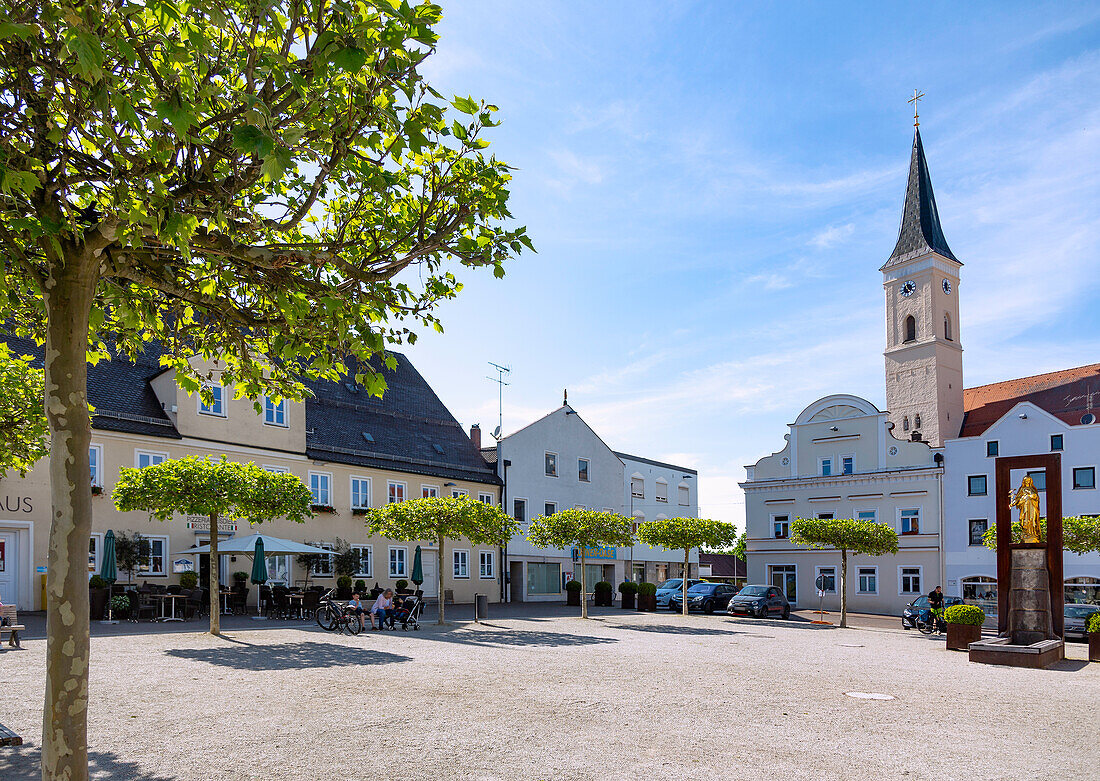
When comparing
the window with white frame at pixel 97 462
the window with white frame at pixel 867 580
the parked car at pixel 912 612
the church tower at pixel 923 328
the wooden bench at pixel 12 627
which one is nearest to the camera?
the wooden bench at pixel 12 627

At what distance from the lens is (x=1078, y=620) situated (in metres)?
29.8

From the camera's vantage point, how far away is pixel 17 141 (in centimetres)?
527

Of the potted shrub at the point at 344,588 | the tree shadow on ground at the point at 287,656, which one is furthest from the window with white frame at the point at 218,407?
the tree shadow on ground at the point at 287,656

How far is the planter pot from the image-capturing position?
881 inches

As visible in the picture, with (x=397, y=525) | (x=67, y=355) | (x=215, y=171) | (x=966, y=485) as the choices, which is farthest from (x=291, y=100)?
(x=966, y=485)

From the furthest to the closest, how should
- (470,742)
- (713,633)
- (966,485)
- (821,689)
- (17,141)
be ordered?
1. (966,485)
2. (713,633)
3. (821,689)
4. (470,742)
5. (17,141)

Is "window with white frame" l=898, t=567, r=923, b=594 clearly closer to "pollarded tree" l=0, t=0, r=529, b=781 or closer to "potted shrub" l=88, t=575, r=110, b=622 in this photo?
"potted shrub" l=88, t=575, r=110, b=622

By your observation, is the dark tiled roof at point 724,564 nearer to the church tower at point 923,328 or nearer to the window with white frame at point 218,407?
the church tower at point 923,328

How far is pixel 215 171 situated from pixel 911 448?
145 ft

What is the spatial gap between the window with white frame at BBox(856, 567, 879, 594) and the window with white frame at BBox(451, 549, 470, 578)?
19481mm

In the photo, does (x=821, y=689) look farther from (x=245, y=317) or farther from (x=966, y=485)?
(x=966, y=485)

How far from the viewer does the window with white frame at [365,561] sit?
112 ft

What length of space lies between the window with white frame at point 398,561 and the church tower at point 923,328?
88.5 feet

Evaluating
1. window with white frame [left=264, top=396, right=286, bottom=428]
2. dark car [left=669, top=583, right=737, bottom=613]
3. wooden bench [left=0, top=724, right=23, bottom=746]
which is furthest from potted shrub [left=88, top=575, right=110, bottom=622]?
dark car [left=669, top=583, right=737, bottom=613]
